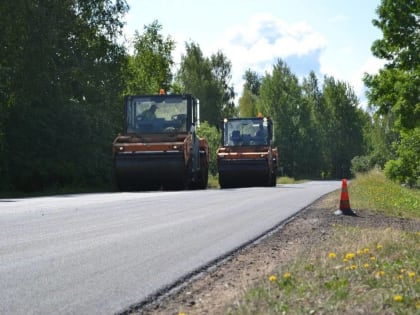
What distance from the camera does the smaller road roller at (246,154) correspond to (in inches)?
1314

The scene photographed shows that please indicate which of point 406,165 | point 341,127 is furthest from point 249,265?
point 341,127

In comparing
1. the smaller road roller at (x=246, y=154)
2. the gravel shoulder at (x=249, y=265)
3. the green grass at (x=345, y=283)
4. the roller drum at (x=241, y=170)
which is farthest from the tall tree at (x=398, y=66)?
the green grass at (x=345, y=283)

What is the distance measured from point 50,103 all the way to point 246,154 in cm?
887

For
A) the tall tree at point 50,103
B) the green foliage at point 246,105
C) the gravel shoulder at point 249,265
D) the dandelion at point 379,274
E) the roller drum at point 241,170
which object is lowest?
the gravel shoulder at point 249,265

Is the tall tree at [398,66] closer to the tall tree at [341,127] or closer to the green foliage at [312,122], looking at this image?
the green foliage at [312,122]

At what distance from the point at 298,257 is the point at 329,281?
2.20 meters

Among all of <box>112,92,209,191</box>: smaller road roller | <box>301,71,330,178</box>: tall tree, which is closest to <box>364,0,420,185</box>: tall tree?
<box>112,92,209,191</box>: smaller road roller

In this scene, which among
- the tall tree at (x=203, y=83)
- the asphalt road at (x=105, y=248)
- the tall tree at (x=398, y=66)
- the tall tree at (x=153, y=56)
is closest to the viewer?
the asphalt road at (x=105, y=248)

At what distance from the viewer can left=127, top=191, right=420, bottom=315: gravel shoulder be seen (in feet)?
19.9

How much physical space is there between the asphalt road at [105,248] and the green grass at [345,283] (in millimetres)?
1065

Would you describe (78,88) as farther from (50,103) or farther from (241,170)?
(241,170)

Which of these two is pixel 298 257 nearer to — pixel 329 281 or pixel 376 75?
pixel 329 281

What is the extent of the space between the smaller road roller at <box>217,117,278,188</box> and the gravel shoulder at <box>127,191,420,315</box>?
57.4 feet

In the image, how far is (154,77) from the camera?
63000 mm
